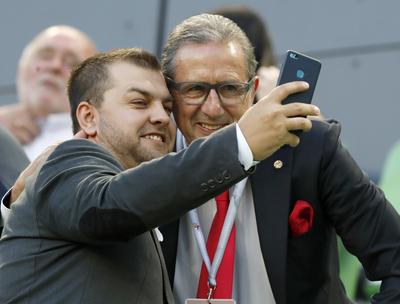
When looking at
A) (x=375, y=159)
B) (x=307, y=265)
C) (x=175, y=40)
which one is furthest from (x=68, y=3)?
(x=307, y=265)

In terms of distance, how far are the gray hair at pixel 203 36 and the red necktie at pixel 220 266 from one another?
456 mm

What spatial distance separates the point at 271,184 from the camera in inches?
143

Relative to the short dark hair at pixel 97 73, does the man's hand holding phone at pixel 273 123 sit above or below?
above

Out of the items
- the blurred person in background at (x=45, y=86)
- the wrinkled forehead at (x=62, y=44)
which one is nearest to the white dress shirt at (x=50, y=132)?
the blurred person in background at (x=45, y=86)

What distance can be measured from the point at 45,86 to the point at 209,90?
2398mm

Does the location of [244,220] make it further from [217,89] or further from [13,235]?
[13,235]

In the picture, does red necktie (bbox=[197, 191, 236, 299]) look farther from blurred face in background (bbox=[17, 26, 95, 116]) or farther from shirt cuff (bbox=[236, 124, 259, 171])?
blurred face in background (bbox=[17, 26, 95, 116])

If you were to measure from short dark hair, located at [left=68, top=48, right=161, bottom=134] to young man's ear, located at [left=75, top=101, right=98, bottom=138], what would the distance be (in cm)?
2

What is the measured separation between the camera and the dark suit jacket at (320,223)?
354 centimetres

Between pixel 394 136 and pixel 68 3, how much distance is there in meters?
1.80

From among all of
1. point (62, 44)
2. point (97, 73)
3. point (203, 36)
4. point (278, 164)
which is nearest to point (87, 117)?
point (97, 73)

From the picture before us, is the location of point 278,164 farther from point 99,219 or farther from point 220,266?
point 99,219

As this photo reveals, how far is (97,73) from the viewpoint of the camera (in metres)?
3.44

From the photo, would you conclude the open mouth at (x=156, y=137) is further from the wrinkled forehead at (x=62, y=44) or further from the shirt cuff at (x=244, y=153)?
the wrinkled forehead at (x=62, y=44)
